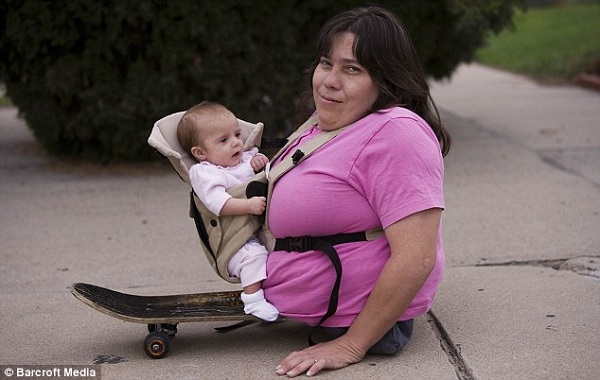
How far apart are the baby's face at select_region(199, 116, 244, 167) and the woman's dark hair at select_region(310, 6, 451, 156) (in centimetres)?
45

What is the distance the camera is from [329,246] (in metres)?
3.28

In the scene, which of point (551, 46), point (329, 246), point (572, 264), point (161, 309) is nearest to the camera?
point (329, 246)

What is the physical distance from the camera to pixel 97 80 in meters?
6.54

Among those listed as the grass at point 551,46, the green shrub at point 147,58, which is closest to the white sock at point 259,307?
the green shrub at point 147,58

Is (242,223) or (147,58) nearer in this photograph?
(242,223)

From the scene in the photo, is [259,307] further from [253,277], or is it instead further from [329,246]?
[329,246]

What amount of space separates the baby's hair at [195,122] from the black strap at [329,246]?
1.67 feet

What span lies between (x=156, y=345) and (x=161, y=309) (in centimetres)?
16

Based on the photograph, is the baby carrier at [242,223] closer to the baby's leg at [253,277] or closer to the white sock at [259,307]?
the baby's leg at [253,277]

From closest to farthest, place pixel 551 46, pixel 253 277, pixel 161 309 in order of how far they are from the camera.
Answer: pixel 253 277 < pixel 161 309 < pixel 551 46

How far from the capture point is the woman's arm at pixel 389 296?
313 cm

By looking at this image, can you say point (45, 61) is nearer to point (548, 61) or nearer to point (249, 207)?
point (249, 207)

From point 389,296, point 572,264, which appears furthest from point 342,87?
point 572,264

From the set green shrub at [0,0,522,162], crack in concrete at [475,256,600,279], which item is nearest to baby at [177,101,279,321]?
crack in concrete at [475,256,600,279]
